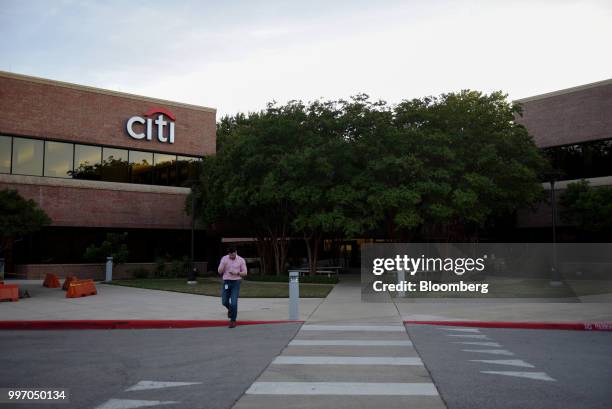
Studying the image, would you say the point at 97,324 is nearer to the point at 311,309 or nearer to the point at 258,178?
the point at 311,309


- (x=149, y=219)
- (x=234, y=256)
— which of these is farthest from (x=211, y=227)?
(x=234, y=256)

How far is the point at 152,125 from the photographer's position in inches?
1297

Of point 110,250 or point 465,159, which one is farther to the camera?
point 110,250

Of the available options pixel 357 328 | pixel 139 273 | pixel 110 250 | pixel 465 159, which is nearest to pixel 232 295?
pixel 357 328

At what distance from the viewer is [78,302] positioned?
1753 cm

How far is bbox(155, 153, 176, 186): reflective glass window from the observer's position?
3322cm

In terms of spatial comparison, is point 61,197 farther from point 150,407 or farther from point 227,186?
point 150,407

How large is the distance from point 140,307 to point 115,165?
57.7 ft

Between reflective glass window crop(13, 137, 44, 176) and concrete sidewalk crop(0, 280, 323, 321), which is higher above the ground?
reflective glass window crop(13, 137, 44, 176)

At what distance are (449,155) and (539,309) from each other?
10.0m

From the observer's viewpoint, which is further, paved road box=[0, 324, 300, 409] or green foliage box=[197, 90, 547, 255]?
green foliage box=[197, 90, 547, 255]

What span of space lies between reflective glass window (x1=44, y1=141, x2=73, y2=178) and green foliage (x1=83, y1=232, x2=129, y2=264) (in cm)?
433

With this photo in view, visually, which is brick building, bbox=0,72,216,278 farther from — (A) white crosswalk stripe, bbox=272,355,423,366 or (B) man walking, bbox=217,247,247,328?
(A) white crosswalk stripe, bbox=272,355,423,366

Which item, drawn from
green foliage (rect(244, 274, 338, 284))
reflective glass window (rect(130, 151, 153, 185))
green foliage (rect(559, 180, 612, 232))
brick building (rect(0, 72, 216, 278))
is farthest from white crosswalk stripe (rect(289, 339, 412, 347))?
reflective glass window (rect(130, 151, 153, 185))
